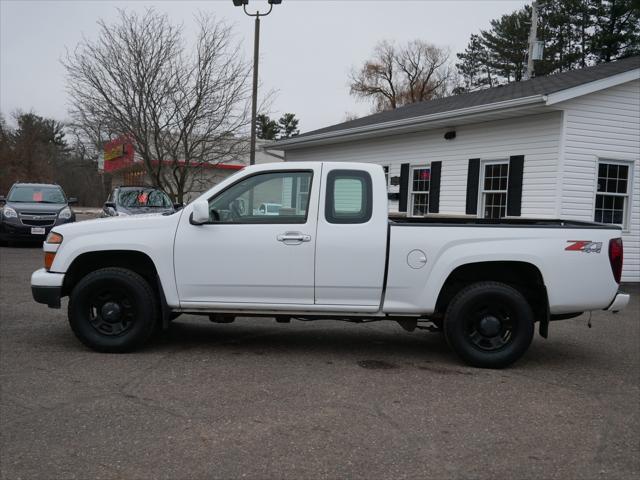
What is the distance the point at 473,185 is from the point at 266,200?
8.91 m

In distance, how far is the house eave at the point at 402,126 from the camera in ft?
39.4

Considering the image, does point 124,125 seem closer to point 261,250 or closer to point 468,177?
point 468,177

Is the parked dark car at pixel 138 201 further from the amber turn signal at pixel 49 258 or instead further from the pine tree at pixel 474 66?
the pine tree at pixel 474 66

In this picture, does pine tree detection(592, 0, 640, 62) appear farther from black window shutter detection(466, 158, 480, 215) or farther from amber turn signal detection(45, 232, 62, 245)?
amber turn signal detection(45, 232, 62, 245)

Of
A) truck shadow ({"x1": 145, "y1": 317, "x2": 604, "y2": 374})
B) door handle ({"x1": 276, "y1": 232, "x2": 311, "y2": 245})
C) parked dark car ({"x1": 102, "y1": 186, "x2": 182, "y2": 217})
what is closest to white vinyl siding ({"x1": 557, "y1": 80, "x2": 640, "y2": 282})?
truck shadow ({"x1": 145, "y1": 317, "x2": 604, "y2": 374})

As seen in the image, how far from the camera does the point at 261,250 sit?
5699mm

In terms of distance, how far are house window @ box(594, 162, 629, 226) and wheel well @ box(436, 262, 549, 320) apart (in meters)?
7.43

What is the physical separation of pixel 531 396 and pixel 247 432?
2419mm

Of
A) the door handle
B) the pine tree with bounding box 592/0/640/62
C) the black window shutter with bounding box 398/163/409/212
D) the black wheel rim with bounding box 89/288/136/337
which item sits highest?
the pine tree with bounding box 592/0/640/62

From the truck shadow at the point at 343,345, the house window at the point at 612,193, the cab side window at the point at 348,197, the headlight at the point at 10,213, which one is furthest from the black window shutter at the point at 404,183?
the cab side window at the point at 348,197

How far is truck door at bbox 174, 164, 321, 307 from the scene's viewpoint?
570 cm

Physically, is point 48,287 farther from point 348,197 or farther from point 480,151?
point 480,151

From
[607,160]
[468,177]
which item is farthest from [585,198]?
[468,177]

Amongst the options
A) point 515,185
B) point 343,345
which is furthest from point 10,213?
point 515,185
